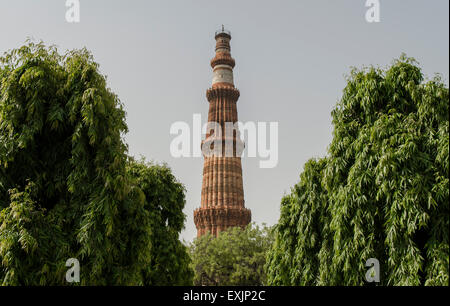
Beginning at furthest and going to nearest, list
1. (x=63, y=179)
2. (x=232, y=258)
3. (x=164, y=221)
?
1. (x=232, y=258)
2. (x=164, y=221)
3. (x=63, y=179)

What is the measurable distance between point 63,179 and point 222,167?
3407 cm

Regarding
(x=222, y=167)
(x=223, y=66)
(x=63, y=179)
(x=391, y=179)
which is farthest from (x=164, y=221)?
(x=223, y=66)

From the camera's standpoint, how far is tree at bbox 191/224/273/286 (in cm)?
3172

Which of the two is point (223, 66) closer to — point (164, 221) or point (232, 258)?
point (232, 258)

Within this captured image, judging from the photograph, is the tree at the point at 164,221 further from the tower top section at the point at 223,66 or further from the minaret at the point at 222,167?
the tower top section at the point at 223,66

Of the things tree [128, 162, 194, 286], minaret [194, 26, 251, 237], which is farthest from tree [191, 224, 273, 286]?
tree [128, 162, 194, 286]

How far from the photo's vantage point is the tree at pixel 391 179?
9.05 meters

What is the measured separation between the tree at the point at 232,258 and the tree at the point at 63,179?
22458 mm

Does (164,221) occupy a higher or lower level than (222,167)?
lower

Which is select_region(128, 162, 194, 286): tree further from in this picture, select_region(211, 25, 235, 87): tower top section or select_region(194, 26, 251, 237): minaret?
select_region(211, 25, 235, 87): tower top section

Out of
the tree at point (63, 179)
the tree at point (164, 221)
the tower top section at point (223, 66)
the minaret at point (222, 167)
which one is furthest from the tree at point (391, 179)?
the tower top section at point (223, 66)

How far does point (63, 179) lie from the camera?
9.36m
